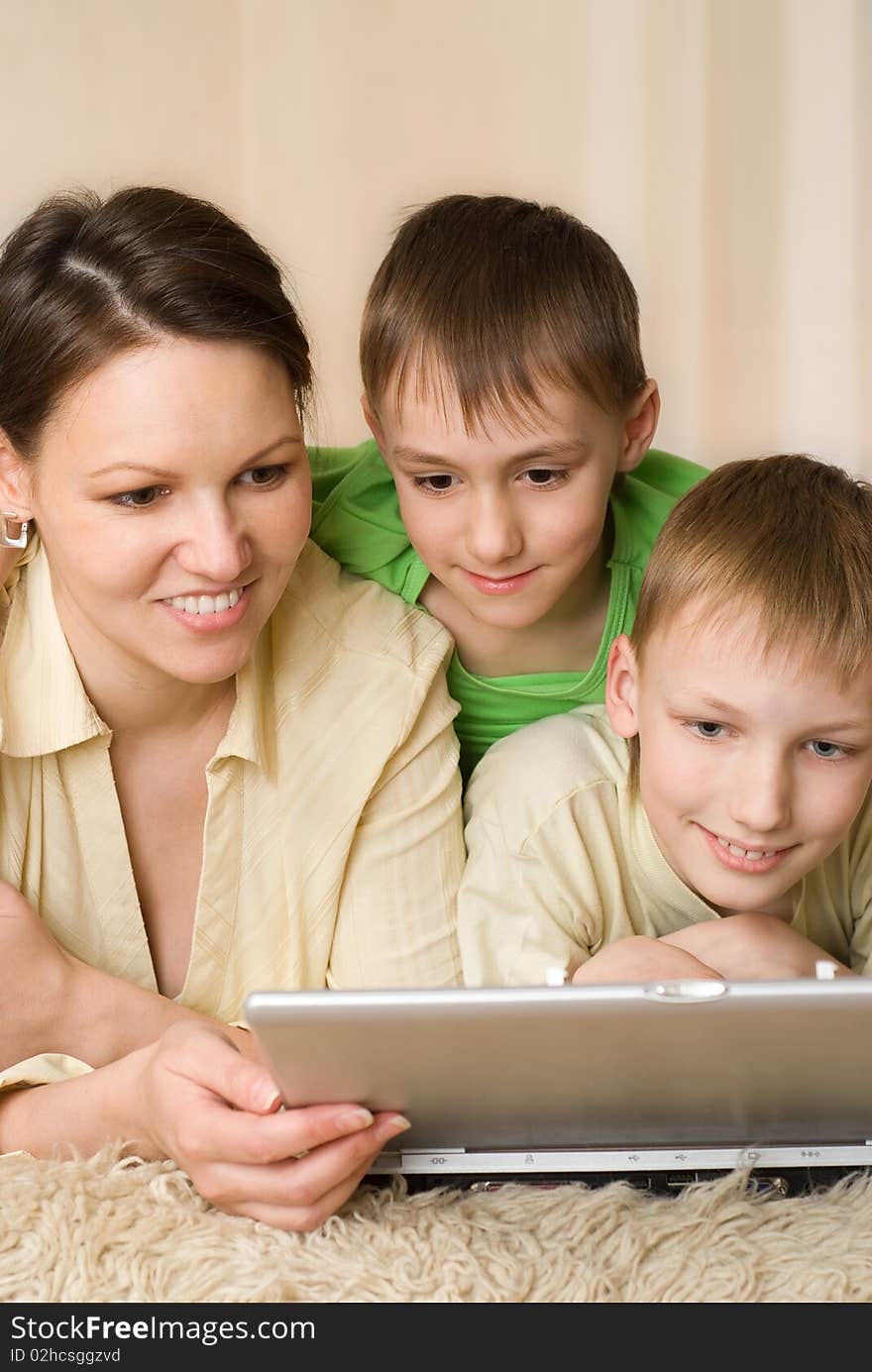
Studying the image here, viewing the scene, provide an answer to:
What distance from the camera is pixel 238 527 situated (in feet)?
4.73

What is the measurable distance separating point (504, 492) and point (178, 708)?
0.41m

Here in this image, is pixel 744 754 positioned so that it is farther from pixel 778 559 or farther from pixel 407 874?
pixel 407 874

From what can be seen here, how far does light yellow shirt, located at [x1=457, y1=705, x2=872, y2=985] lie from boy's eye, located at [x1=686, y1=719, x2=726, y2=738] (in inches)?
6.9

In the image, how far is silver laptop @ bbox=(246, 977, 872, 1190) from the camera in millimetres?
939

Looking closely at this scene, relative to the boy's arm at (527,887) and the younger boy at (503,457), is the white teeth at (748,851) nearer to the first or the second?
the boy's arm at (527,887)

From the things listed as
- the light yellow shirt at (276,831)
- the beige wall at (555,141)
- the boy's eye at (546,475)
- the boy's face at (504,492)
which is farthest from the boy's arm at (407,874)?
the beige wall at (555,141)

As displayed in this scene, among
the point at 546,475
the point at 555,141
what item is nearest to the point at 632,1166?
the point at 546,475

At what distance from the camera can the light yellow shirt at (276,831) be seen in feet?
5.24

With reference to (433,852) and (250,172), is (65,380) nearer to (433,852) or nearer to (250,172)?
(433,852)

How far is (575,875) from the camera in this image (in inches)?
62.1

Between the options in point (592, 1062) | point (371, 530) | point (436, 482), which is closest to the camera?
point (592, 1062)

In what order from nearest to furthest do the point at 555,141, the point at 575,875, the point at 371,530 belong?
the point at 575,875 < the point at 371,530 < the point at 555,141

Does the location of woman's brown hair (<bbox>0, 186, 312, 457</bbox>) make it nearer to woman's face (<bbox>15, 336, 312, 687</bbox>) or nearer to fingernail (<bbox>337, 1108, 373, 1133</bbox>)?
woman's face (<bbox>15, 336, 312, 687</bbox>)
